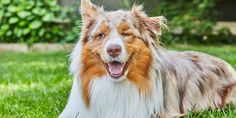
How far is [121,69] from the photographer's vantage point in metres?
4.02

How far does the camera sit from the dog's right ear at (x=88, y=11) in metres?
4.19

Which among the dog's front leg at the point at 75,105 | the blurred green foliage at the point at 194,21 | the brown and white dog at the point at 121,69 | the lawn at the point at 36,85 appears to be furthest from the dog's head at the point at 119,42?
the blurred green foliage at the point at 194,21

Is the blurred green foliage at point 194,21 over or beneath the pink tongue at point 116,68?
beneath

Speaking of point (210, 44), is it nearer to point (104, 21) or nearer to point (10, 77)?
point (10, 77)

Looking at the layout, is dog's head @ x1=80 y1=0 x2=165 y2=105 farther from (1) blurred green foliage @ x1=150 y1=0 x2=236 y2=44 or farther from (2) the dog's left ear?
(1) blurred green foliage @ x1=150 y1=0 x2=236 y2=44

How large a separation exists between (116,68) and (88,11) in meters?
0.51

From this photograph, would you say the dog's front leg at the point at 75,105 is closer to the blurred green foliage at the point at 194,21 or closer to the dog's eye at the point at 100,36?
the dog's eye at the point at 100,36

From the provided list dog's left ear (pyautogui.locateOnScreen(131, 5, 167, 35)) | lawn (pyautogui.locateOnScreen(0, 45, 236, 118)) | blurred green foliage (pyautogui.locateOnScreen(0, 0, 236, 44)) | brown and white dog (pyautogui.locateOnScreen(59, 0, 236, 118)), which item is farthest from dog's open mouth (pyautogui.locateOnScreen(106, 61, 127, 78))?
blurred green foliage (pyautogui.locateOnScreen(0, 0, 236, 44))

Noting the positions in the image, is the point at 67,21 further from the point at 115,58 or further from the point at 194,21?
the point at 115,58

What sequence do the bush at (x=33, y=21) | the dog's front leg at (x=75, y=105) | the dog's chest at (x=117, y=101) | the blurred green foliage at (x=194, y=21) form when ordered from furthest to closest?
the blurred green foliage at (x=194, y=21) → the bush at (x=33, y=21) → the dog's front leg at (x=75, y=105) → the dog's chest at (x=117, y=101)

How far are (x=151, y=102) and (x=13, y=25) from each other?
819cm

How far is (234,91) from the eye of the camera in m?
4.92

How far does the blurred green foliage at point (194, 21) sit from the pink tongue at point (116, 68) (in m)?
7.97

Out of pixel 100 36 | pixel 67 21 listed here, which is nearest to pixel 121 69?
pixel 100 36
